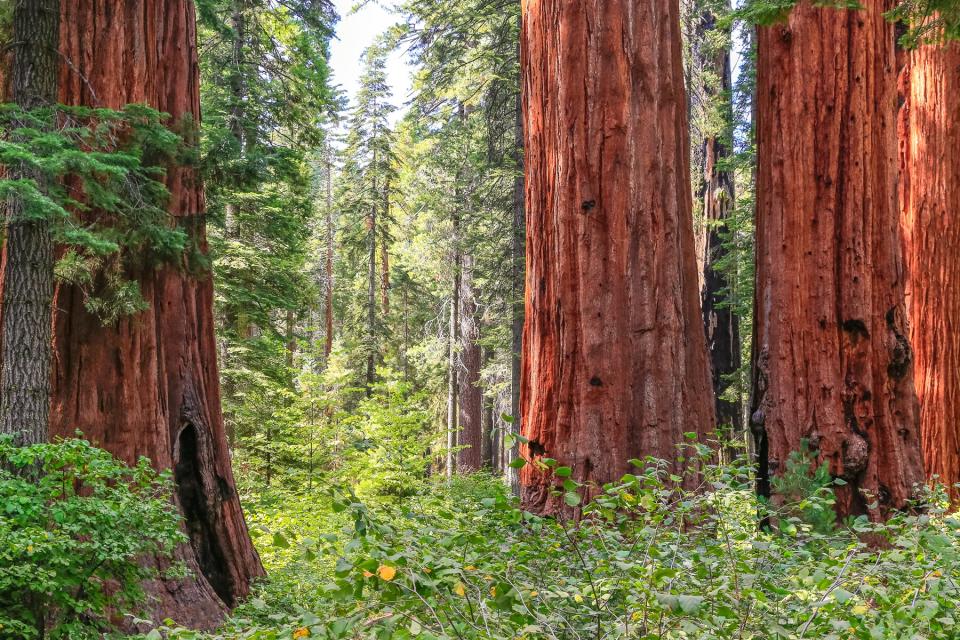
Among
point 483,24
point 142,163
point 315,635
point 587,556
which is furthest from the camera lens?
point 483,24

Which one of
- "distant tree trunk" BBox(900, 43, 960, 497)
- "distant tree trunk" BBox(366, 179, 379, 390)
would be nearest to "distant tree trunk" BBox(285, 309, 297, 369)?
"distant tree trunk" BBox(366, 179, 379, 390)

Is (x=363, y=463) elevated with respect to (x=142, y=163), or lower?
lower

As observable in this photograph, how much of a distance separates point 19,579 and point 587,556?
297 cm

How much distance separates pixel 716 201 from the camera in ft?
46.3

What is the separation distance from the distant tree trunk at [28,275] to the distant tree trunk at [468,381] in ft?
51.8

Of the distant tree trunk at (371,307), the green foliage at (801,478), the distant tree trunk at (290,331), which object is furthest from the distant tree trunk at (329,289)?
the green foliage at (801,478)

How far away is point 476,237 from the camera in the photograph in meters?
16.1

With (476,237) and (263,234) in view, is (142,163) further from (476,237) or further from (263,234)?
(476,237)

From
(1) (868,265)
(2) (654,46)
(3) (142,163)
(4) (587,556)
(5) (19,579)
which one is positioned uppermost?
(2) (654,46)

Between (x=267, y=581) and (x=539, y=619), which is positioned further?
(x=267, y=581)

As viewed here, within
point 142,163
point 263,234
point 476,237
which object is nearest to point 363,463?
point 263,234

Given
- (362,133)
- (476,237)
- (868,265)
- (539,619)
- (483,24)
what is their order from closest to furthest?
(539,619)
(868,265)
(483,24)
(476,237)
(362,133)

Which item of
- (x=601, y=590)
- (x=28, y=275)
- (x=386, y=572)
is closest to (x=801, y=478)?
(x=601, y=590)

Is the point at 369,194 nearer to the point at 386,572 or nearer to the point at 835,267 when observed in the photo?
the point at 835,267
